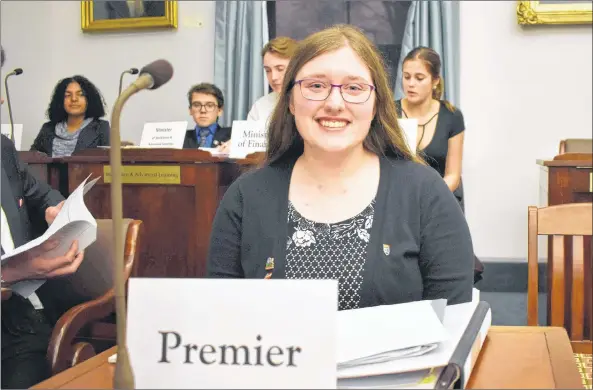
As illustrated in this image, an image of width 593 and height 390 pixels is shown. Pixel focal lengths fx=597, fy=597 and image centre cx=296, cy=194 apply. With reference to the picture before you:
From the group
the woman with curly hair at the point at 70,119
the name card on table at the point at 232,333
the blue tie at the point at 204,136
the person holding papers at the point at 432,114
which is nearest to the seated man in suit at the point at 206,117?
the blue tie at the point at 204,136

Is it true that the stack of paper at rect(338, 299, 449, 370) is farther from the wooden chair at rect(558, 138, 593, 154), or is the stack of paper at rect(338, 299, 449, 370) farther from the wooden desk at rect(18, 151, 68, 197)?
the wooden desk at rect(18, 151, 68, 197)

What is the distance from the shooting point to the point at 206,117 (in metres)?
0.67

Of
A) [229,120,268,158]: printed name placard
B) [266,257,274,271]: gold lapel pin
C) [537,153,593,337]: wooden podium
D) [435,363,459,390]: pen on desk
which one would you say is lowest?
[435,363,459,390]: pen on desk

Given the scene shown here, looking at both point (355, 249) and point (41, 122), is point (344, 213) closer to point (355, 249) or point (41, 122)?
point (355, 249)

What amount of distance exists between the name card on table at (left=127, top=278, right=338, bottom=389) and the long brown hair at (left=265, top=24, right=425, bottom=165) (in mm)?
309

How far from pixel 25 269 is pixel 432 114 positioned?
47cm

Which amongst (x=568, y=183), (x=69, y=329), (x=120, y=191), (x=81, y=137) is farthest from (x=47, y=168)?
(x=568, y=183)

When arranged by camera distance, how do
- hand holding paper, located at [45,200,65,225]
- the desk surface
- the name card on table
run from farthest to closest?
hand holding paper, located at [45,200,65,225] < the desk surface < the name card on table

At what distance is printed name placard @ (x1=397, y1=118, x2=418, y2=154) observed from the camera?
2.21 feet

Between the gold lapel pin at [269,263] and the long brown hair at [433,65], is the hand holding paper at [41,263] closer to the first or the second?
the gold lapel pin at [269,263]

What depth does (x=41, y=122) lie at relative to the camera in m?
0.61

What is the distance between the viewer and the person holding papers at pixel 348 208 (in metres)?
0.60

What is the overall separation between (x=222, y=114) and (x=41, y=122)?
0.21 m

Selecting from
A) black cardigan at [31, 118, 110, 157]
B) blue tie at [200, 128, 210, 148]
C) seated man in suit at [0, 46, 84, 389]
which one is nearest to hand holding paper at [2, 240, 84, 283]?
seated man in suit at [0, 46, 84, 389]
